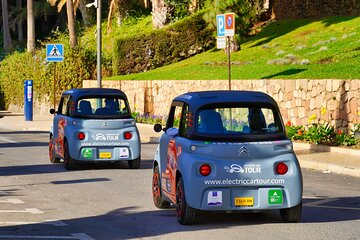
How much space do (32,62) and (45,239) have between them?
43.2 metres

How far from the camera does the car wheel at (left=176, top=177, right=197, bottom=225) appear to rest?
13.5 metres

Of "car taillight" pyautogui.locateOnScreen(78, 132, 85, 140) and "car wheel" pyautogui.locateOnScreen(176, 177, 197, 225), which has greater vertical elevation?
"car taillight" pyautogui.locateOnScreen(78, 132, 85, 140)

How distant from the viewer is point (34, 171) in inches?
867

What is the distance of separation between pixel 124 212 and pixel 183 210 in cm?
176

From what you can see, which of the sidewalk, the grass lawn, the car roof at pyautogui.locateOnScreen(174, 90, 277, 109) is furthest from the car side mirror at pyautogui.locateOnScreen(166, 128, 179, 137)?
the grass lawn

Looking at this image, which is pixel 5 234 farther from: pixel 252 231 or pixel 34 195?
pixel 34 195

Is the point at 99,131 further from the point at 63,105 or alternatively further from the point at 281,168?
the point at 281,168

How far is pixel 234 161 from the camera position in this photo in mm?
13531

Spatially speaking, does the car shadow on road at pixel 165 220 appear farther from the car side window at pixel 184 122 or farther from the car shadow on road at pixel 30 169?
the car shadow on road at pixel 30 169

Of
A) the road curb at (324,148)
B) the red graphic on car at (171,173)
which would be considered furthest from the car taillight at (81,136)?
the red graphic on car at (171,173)

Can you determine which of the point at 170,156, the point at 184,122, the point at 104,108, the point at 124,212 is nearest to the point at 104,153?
the point at 104,108

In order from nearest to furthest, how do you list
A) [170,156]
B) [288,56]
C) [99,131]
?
[170,156] → [99,131] → [288,56]

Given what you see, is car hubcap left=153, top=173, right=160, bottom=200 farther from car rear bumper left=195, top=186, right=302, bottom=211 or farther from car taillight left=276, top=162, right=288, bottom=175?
car taillight left=276, top=162, right=288, bottom=175

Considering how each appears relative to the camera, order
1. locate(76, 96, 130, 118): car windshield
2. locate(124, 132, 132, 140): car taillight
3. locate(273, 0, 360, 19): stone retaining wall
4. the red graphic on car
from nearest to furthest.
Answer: the red graphic on car, locate(124, 132, 132, 140): car taillight, locate(76, 96, 130, 118): car windshield, locate(273, 0, 360, 19): stone retaining wall
